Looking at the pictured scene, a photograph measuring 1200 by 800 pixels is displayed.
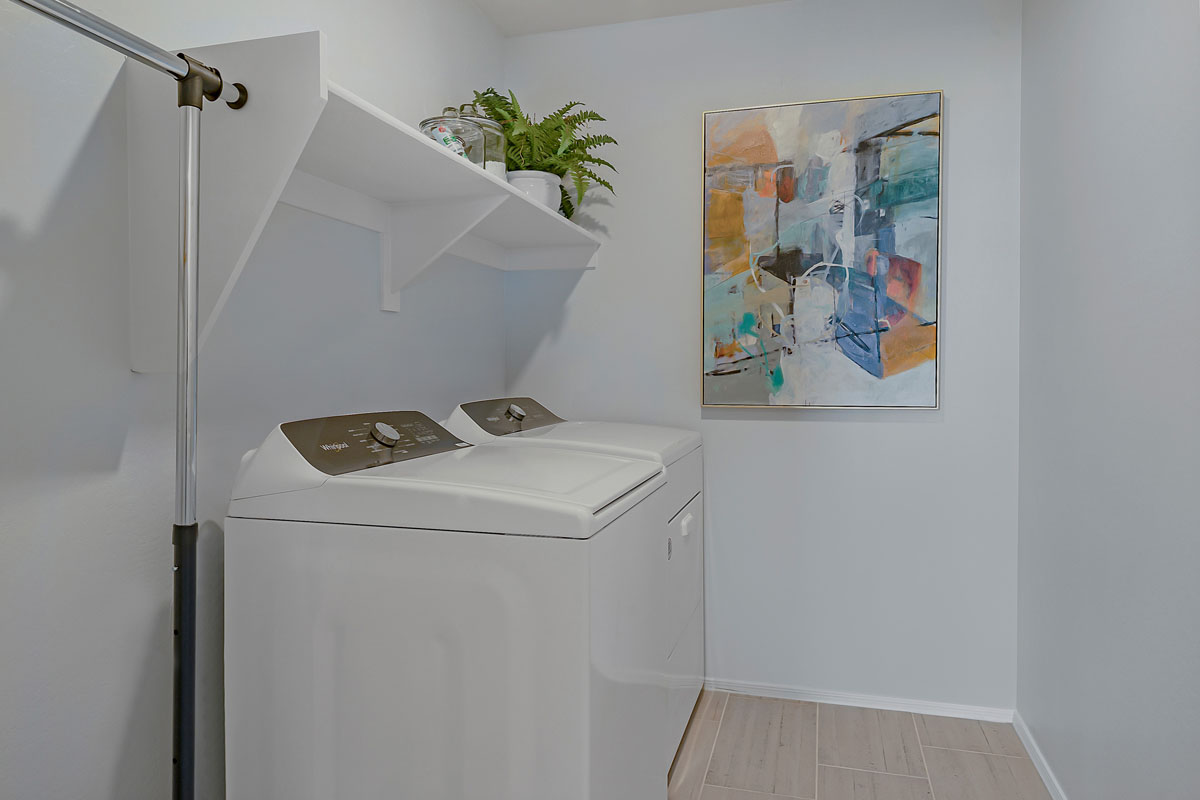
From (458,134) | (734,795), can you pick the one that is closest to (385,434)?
(458,134)

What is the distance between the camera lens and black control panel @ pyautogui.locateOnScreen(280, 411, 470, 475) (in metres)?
1.23

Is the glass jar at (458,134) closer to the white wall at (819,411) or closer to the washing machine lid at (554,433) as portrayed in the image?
the washing machine lid at (554,433)

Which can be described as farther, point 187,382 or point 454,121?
point 454,121

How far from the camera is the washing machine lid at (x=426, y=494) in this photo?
1.11 meters

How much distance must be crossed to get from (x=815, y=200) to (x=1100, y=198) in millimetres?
829

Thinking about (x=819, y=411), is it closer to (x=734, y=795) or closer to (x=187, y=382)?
(x=734, y=795)

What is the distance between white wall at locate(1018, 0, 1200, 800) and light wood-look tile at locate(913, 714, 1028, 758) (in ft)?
0.28

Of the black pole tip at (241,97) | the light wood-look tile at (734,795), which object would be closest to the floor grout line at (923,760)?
the light wood-look tile at (734,795)

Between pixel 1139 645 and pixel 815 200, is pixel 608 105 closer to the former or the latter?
pixel 815 200

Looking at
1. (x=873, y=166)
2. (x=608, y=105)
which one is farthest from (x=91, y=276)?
(x=873, y=166)

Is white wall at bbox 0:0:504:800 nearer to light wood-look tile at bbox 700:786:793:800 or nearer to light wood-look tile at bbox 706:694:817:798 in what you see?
light wood-look tile at bbox 700:786:793:800

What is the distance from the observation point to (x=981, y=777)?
1.91m

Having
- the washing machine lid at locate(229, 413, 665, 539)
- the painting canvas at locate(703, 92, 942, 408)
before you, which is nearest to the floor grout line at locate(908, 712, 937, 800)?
the painting canvas at locate(703, 92, 942, 408)

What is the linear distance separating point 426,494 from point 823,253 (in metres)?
1.58
